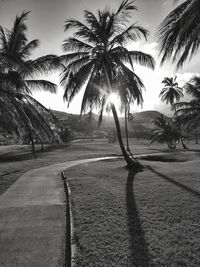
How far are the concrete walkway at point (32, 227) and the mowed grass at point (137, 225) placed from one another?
43 centimetres

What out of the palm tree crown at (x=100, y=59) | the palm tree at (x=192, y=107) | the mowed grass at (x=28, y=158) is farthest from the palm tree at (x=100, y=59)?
the palm tree at (x=192, y=107)

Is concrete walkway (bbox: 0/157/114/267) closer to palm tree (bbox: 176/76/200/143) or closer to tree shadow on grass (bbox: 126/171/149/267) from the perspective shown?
tree shadow on grass (bbox: 126/171/149/267)

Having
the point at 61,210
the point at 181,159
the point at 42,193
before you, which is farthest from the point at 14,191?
the point at 181,159

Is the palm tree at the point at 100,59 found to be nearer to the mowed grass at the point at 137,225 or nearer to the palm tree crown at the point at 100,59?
the palm tree crown at the point at 100,59

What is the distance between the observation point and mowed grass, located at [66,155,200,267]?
10.8ft

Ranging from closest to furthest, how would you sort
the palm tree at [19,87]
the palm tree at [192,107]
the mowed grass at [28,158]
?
the palm tree at [19,87]
the mowed grass at [28,158]
the palm tree at [192,107]

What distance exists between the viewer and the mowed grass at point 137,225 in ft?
10.8

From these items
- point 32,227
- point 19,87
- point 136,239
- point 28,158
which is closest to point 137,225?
point 136,239

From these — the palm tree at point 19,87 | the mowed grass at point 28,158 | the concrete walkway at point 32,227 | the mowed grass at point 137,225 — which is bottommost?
the mowed grass at point 28,158

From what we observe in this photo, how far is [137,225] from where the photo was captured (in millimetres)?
4484

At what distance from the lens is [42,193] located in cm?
737

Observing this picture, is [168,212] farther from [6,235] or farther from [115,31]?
[115,31]

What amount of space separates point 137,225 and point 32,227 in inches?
102

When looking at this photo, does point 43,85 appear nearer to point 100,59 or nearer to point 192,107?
point 100,59
